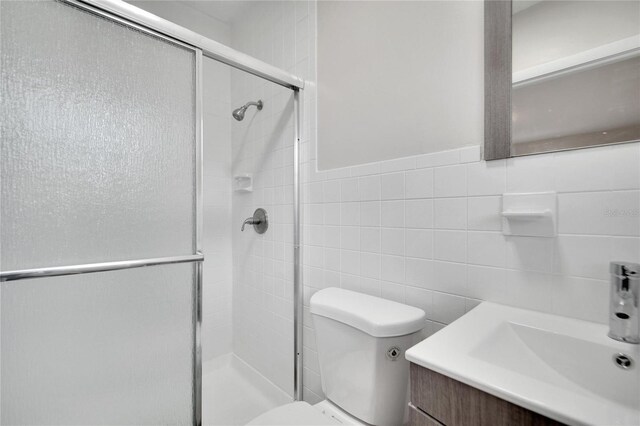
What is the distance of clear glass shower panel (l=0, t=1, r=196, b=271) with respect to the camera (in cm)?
74

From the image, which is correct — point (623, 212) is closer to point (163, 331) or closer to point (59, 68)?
point (163, 331)

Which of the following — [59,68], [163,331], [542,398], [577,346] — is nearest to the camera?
[542,398]

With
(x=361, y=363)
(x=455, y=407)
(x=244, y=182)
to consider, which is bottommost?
(x=361, y=363)

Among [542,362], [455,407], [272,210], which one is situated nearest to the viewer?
[455,407]

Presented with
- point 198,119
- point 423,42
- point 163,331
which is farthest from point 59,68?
point 423,42

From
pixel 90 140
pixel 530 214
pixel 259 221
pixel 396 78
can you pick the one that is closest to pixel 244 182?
pixel 259 221

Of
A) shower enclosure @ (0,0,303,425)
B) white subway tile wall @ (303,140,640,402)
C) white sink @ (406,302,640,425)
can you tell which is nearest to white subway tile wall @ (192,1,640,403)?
white subway tile wall @ (303,140,640,402)

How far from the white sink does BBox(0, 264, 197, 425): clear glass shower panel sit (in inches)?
33.2

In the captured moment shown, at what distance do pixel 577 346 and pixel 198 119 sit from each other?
50.0 inches

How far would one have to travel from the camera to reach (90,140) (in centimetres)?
83

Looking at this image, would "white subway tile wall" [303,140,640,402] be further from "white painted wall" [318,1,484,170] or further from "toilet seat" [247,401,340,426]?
"toilet seat" [247,401,340,426]

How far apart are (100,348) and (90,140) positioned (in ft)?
2.09

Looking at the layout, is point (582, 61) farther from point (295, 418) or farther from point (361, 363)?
point (295, 418)

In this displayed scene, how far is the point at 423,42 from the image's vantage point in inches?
39.1
